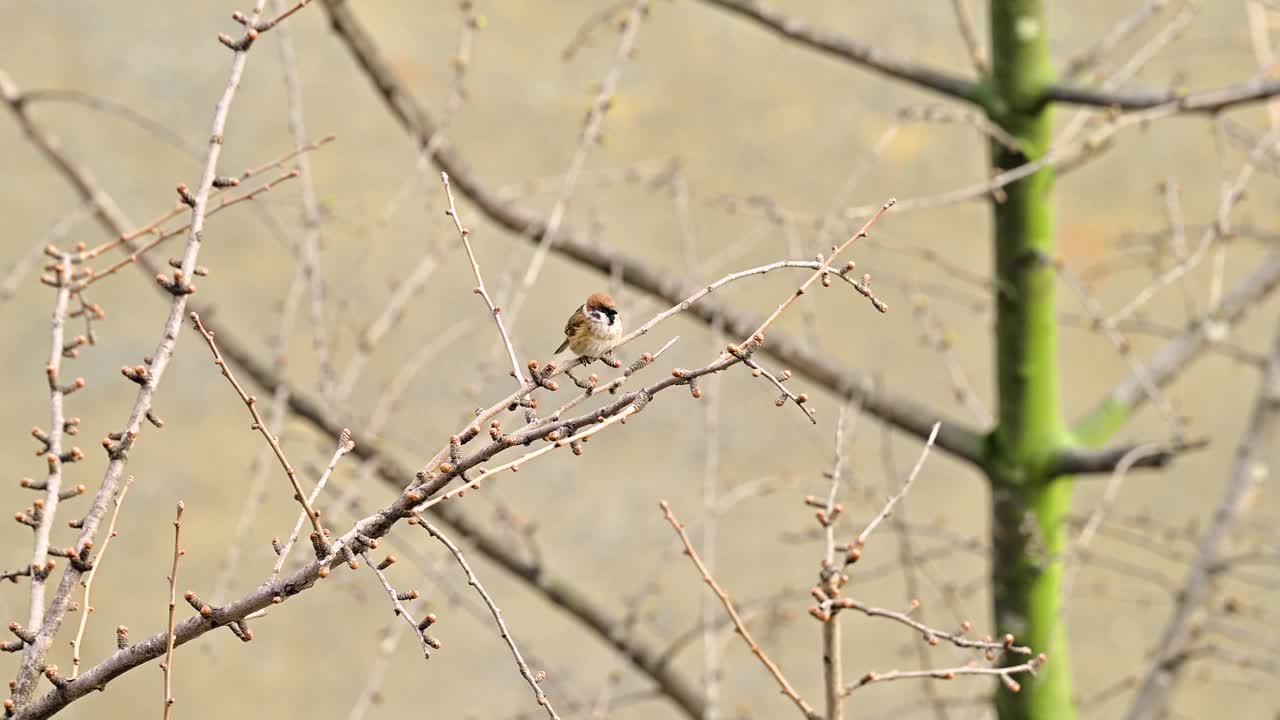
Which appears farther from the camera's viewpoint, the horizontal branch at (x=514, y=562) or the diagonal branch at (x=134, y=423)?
the horizontal branch at (x=514, y=562)

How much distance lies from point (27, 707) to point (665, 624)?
1.91m

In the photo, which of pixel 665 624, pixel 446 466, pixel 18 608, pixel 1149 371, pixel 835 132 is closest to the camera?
pixel 446 466

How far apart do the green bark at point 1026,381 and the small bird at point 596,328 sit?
0.78m

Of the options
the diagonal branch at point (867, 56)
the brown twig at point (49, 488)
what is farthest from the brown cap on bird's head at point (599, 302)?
the diagonal branch at point (867, 56)

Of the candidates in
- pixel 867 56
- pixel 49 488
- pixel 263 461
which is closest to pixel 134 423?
pixel 49 488

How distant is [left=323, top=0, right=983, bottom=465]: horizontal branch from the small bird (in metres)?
0.67

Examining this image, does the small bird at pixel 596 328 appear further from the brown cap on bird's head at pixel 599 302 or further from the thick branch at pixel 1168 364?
the thick branch at pixel 1168 364

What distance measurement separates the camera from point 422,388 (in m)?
2.49

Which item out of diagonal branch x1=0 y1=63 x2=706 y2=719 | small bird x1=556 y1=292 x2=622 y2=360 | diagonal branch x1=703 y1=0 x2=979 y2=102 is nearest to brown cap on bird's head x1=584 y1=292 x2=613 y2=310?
small bird x1=556 y1=292 x2=622 y2=360

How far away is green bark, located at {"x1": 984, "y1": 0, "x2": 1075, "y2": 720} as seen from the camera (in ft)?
4.59

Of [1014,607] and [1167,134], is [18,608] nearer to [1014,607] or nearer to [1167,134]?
[1014,607]

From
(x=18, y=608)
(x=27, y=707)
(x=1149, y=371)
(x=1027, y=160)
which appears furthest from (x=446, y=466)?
(x=18, y=608)

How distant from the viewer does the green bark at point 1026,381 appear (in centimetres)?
140

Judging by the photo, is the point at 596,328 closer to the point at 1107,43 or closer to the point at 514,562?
the point at 514,562
